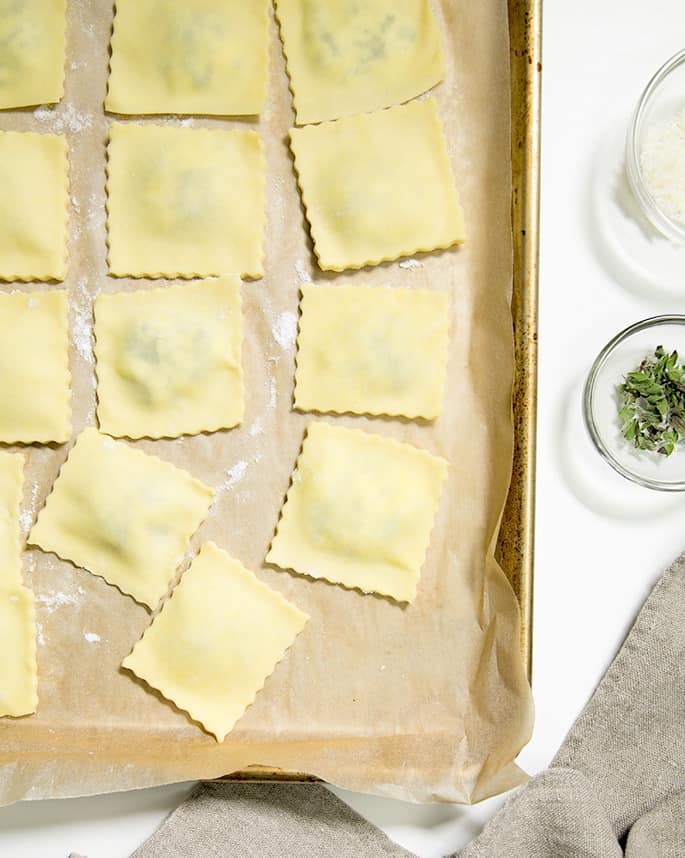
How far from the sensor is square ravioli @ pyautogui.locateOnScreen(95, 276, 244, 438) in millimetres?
1922

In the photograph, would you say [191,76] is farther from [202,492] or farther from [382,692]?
[382,692]

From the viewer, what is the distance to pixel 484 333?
1.90m

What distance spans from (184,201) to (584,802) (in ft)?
5.02

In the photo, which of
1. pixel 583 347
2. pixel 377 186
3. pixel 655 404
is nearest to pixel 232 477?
pixel 377 186

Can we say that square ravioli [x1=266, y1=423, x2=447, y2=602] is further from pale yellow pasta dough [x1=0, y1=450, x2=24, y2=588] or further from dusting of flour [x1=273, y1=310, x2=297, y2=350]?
pale yellow pasta dough [x1=0, y1=450, x2=24, y2=588]

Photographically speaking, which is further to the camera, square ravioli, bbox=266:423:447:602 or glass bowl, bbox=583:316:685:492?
glass bowl, bbox=583:316:685:492

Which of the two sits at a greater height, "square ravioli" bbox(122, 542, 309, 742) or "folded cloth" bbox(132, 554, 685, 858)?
"square ravioli" bbox(122, 542, 309, 742)

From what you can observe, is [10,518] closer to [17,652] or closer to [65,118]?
[17,652]

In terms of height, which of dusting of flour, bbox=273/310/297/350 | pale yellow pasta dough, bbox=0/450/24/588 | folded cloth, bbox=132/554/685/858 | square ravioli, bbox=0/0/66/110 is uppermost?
square ravioli, bbox=0/0/66/110

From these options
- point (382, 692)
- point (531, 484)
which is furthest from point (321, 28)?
point (382, 692)

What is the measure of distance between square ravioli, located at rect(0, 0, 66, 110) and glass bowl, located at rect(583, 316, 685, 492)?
1.33 meters

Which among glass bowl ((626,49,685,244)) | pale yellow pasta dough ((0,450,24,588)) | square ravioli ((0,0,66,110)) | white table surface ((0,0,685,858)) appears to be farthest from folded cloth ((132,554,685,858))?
square ravioli ((0,0,66,110))

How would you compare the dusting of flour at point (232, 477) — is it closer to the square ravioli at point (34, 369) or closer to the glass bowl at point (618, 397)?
the square ravioli at point (34, 369)

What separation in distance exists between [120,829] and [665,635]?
4.08 ft
